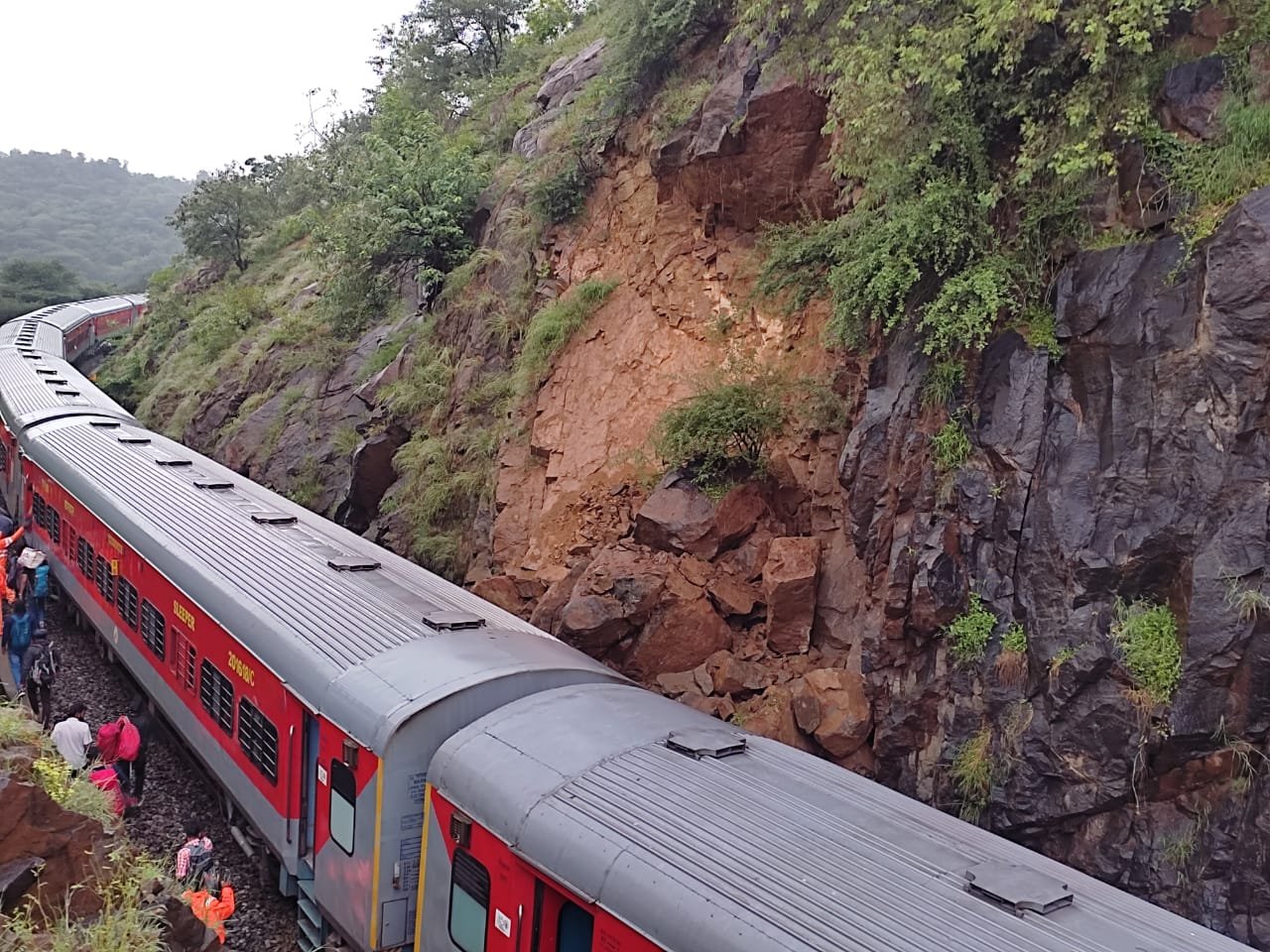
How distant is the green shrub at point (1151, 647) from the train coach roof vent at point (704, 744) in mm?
2839

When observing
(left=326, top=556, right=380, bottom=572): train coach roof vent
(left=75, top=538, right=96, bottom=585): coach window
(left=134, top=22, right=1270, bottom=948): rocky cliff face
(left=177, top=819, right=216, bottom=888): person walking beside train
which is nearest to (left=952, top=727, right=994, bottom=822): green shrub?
(left=134, top=22, right=1270, bottom=948): rocky cliff face

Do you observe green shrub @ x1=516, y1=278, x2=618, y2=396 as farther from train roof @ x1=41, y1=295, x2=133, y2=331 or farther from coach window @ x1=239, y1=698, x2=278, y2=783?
train roof @ x1=41, y1=295, x2=133, y2=331

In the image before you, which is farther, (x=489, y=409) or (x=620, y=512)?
(x=489, y=409)

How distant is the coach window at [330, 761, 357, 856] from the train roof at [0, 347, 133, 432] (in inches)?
546

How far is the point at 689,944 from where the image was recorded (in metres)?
4.84

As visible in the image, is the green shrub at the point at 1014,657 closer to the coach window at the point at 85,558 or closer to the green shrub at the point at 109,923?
the green shrub at the point at 109,923

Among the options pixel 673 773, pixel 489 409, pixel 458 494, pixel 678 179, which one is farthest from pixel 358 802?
pixel 678 179

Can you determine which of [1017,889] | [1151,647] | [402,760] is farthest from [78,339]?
[1017,889]

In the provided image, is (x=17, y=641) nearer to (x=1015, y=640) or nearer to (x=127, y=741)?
(x=127, y=741)

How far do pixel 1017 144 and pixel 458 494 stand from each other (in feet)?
28.6

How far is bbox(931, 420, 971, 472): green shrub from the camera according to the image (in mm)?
8562

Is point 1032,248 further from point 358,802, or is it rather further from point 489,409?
point 489,409

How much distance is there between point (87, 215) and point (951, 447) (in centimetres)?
14601

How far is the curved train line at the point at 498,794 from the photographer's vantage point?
4867mm
